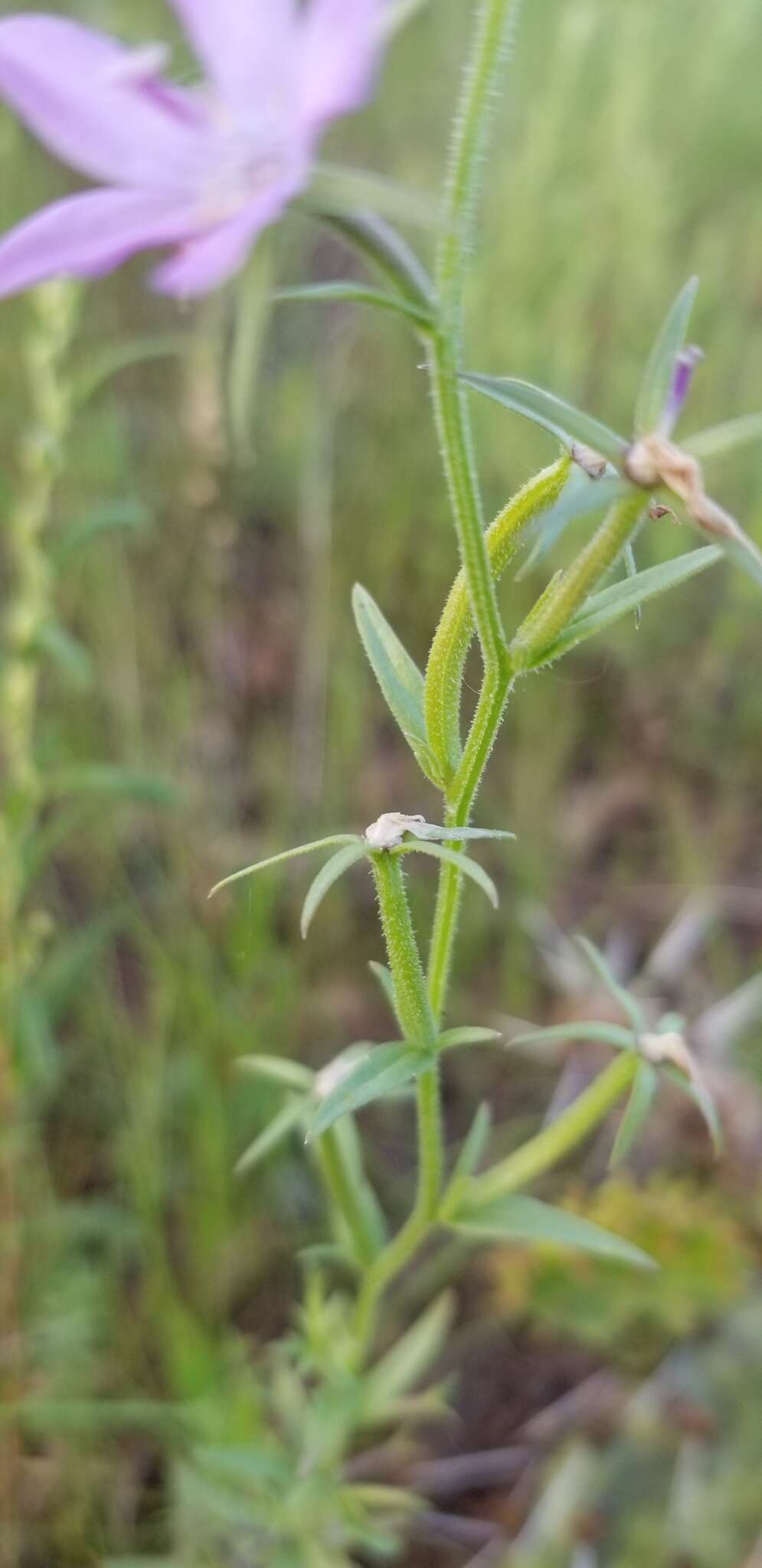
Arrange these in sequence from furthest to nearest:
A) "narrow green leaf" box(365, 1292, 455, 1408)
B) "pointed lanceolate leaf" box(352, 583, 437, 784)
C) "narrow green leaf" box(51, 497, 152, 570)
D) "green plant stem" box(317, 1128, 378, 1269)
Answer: "narrow green leaf" box(51, 497, 152, 570), "narrow green leaf" box(365, 1292, 455, 1408), "green plant stem" box(317, 1128, 378, 1269), "pointed lanceolate leaf" box(352, 583, 437, 784)

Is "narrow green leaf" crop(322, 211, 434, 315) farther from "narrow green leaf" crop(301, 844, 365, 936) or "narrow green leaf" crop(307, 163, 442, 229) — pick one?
"narrow green leaf" crop(301, 844, 365, 936)

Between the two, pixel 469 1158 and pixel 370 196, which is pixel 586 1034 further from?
pixel 370 196

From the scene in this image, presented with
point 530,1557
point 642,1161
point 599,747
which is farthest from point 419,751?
point 599,747

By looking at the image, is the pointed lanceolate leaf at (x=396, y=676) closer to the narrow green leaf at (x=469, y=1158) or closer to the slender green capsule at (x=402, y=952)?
the slender green capsule at (x=402, y=952)

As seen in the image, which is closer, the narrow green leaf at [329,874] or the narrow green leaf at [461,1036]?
the narrow green leaf at [329,874]

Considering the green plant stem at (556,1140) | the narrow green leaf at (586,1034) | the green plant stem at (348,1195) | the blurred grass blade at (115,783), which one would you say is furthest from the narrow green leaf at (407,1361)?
the blurred grass blade at (115,783)

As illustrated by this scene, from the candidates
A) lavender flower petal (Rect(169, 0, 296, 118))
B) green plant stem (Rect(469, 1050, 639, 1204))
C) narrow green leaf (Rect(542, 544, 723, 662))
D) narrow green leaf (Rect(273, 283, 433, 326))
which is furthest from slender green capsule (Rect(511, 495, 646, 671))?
green plant stem (Rect(469, 1050, 639, 1204))
